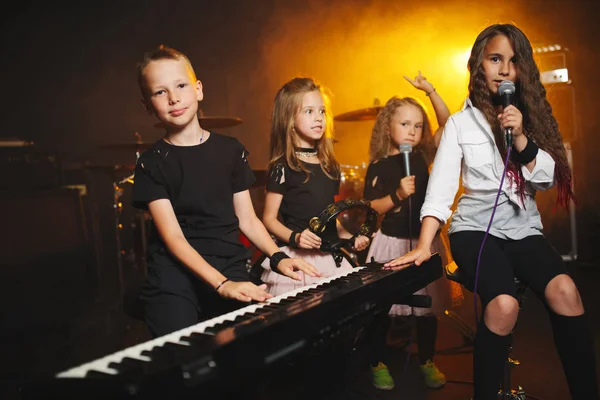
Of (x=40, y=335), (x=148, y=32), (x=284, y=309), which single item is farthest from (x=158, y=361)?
(x=148, y=32)

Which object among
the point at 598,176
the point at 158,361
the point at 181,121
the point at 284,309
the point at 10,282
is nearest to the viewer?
the point at 158,361

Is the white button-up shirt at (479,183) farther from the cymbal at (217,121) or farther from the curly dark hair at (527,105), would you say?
the cymbal at (217,121)

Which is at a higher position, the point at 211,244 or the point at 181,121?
the point at 181,121

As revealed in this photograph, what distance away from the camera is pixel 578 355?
5.58 feet

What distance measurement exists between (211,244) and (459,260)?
88cm

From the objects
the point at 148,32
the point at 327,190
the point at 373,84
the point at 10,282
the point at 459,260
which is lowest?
the point at 10,282

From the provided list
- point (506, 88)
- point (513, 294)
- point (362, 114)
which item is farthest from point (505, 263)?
point (362, 114)

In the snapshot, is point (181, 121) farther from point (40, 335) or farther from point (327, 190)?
point (40, 335)

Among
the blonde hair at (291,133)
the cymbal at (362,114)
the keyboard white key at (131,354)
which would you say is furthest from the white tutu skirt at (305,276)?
the cymbal at (362,114)

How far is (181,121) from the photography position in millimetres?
1869

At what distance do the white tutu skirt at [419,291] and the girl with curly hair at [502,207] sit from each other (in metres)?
0.65

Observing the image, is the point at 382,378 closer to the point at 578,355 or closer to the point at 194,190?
the point at 578,355

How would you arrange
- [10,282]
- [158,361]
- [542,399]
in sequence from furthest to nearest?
[10,282] < [542,399] < [158,361]

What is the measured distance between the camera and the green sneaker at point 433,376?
2.44 metres
